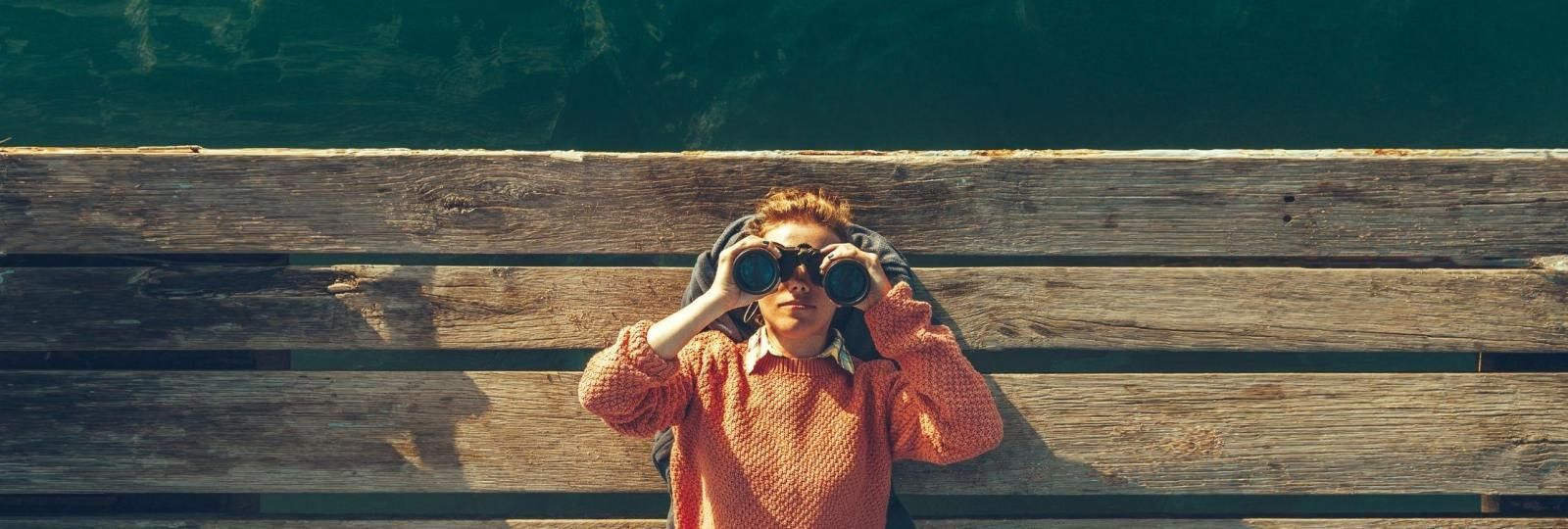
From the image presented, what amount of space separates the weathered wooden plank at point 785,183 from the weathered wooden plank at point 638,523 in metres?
0.65

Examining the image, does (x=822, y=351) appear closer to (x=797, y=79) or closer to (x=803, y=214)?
(x=803, y=214)

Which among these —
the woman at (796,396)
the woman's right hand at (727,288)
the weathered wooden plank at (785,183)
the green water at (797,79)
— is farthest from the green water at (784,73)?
the woman's right hand at (727,288)

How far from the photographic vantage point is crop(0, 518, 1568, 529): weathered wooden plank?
2.44m

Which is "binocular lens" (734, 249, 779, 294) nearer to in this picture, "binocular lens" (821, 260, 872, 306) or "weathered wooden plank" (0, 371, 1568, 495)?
"binocular lens" (821, 260, 872, 306)

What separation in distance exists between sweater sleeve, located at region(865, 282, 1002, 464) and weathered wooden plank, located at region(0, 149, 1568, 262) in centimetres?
34

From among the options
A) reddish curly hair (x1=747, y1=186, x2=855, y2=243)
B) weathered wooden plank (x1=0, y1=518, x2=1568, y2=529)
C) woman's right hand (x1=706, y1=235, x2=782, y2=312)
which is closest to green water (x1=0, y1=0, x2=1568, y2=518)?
weathered wooden plank (x1=0, y1=518, x2=1568, y2=529)

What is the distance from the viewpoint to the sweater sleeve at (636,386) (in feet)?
6.64

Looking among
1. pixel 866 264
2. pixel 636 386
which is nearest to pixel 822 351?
pixel 866 264

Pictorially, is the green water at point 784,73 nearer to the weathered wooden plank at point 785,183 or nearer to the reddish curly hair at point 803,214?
the weathered wooden plank at point 785,183

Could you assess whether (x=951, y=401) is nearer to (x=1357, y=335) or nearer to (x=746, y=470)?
(x=746, y=470)

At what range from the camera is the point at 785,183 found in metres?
2.38

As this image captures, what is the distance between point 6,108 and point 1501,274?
413 cm

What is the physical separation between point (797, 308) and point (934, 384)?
1.05ft

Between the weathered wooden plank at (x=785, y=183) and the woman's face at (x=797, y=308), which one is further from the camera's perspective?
the weathered wooden plank at (x=785, y=183)
